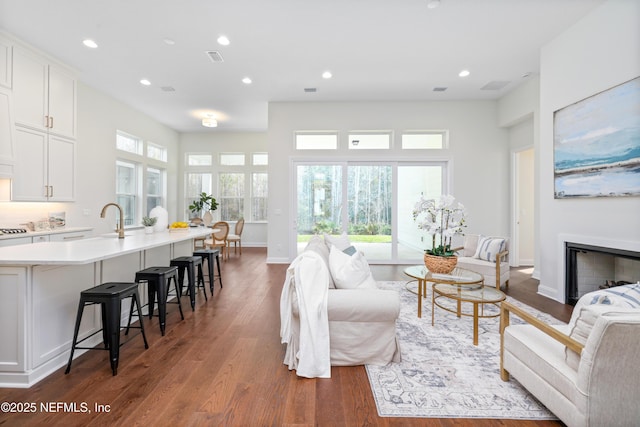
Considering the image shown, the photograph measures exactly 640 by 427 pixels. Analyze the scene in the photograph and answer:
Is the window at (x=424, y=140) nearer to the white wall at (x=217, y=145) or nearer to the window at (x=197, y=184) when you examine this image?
the white wall at (x=217, y=145)

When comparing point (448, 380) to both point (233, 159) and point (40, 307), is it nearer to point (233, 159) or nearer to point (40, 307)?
point (40, 307)

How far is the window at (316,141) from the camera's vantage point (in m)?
6.12

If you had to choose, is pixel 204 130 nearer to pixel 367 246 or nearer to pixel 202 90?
pixel 202 90

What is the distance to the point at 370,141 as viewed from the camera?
6129 millimetres

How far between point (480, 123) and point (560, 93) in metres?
2.35

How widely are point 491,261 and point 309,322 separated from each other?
136 inches

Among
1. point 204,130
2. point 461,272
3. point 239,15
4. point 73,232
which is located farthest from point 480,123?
point 73,232

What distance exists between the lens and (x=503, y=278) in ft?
13.6

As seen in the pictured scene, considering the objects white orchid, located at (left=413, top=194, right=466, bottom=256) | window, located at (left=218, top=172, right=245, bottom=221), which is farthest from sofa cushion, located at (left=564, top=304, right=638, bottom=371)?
window, located at (left=218, top=172, right=245, bottom=221)

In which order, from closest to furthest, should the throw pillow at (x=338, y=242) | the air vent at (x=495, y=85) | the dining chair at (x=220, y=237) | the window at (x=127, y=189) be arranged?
the throw pillow at (x=338, y=242)
the air vent at (x=495, y=85)
the window at (x=127, y=189)
the dining chair at (x=220, y=237)

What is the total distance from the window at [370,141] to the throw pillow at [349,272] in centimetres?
405

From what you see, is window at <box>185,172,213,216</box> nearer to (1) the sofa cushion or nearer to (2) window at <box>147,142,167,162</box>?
(2) window at <box>147,142,167,162</box>

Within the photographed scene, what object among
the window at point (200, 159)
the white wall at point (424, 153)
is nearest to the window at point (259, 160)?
the window at point (200, 159)

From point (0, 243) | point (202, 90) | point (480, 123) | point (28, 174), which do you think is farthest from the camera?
point (480, 123)
